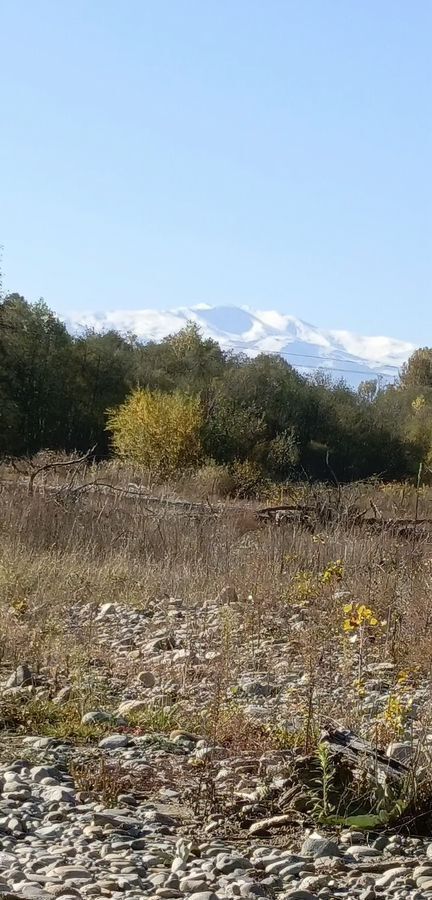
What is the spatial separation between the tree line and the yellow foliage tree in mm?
43

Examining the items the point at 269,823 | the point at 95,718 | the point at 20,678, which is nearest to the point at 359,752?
the point at 269,823

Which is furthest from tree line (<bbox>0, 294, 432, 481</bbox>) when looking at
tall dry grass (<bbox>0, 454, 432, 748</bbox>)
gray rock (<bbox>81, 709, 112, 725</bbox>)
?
gray rock (<bbox>81, 709, 112, 725</bbox>)

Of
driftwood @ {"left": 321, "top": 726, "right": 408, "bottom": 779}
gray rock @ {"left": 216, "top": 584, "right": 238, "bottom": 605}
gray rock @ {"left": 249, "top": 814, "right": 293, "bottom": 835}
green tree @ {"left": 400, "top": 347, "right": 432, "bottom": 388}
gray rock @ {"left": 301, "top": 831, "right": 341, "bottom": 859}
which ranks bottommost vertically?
gray rock @ {"left": 249, "top": 814, "right": 293, "bottom": 835}

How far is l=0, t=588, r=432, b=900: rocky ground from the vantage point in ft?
10.9

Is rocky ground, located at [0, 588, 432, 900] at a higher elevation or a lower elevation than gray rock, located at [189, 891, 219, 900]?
lower

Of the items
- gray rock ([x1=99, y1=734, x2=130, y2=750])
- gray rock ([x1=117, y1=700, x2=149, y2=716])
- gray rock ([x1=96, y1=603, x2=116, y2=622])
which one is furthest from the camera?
gray rock ([x1=96, y1=603, x2=116, y2=622])

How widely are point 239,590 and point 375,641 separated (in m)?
2.02

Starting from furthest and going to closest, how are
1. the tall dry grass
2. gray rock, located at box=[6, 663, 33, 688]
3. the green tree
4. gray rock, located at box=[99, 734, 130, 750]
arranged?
the green tree < the tall dry grass < gray rock, located at box=[6, 663, 33, 688] < gray rock, located at box=[99, 734, 130, 750]

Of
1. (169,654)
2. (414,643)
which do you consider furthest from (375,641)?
(169,654)

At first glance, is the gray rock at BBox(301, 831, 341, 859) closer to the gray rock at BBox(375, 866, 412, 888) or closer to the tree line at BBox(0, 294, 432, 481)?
the gray rock at BBox(375, 866, 412, 888)

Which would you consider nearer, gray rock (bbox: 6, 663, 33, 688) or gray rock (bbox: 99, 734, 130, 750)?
gray rock (bbox: 99, 734, 130, 750)

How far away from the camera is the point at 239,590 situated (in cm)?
917

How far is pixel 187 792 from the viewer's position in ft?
13.9

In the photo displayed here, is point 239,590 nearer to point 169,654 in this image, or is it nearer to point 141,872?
point 169,654
